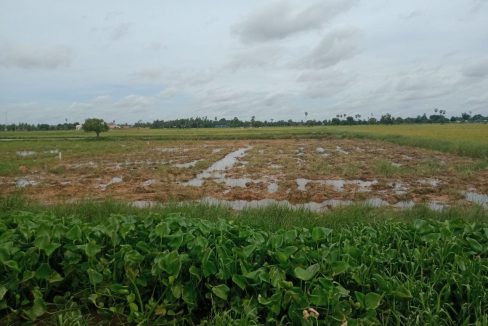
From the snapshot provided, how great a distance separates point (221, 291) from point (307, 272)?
0.62 metres

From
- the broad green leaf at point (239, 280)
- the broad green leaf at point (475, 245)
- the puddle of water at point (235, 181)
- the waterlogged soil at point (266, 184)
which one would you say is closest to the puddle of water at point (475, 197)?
the waterlogged soil at point (266, 184)

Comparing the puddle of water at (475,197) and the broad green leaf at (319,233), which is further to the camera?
the puddle of water at (475,197)

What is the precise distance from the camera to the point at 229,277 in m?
2.75

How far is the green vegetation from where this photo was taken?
2568 mm

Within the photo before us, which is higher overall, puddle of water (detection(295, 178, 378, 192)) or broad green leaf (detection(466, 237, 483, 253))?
broad green leaf (detection(466, 237, 483, 253))

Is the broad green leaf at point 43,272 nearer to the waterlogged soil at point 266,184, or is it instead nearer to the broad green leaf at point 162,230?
the broad green leaf at point 162,230

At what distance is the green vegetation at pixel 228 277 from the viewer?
257cm

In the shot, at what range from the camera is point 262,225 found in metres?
5.30

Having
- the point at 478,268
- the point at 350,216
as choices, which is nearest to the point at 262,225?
the point at 350,216

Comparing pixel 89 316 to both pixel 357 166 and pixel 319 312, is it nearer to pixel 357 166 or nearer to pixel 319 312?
pixel 319 312

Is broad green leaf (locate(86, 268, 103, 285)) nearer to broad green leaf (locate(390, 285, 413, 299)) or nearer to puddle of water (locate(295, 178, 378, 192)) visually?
broad green leaf (locate(390, 285, 413, 299))

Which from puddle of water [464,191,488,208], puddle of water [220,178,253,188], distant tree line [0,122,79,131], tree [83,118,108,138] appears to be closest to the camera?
puddle of water [464,191,488,208]

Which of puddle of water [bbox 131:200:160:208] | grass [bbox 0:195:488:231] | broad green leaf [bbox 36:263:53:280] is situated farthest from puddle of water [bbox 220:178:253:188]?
broad green leaf [bbox 36:263:53:280]

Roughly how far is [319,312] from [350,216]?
406 cm
